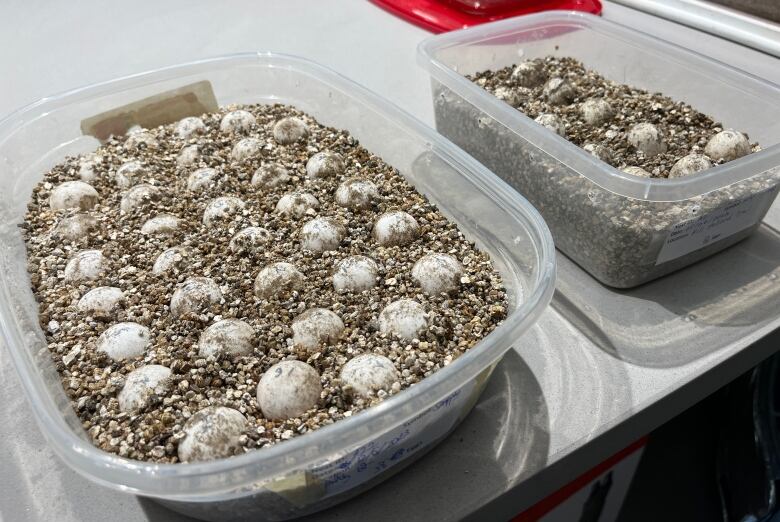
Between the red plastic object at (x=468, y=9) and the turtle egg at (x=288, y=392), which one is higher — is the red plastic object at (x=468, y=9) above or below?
above

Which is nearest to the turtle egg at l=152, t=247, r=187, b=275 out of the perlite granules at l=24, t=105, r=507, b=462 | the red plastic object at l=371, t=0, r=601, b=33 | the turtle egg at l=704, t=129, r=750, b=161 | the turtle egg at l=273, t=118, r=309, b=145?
the perlite granules at l=24, t=105, r=507, b=462

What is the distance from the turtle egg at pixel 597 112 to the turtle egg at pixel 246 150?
564 millimetres

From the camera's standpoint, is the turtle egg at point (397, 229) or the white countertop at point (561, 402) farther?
the turtle egg at point (397, 229)

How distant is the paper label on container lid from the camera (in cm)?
118

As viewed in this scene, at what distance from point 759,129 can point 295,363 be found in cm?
80

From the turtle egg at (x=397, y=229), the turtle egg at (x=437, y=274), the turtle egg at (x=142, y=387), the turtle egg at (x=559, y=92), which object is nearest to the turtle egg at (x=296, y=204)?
the turtle egg at (x=397, y=229)

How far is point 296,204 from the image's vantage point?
38.1 inches

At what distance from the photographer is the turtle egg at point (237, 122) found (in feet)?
3.91

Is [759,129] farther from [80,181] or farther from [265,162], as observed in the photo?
[80,181]

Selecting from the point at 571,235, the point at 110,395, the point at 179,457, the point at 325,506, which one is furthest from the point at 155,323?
the point at 571,235

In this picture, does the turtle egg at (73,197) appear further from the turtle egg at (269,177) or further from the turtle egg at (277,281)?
the turtle egg at (277,281)

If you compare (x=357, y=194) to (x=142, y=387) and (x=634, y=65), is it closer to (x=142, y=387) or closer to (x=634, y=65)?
(x=142, y=387)

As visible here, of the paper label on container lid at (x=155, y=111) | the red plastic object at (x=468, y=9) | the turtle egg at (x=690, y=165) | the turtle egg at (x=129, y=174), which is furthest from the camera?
the red plastic object at (x=468, y=9)

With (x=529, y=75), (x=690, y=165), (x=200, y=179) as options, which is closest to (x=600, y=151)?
(x=690, y=165)
